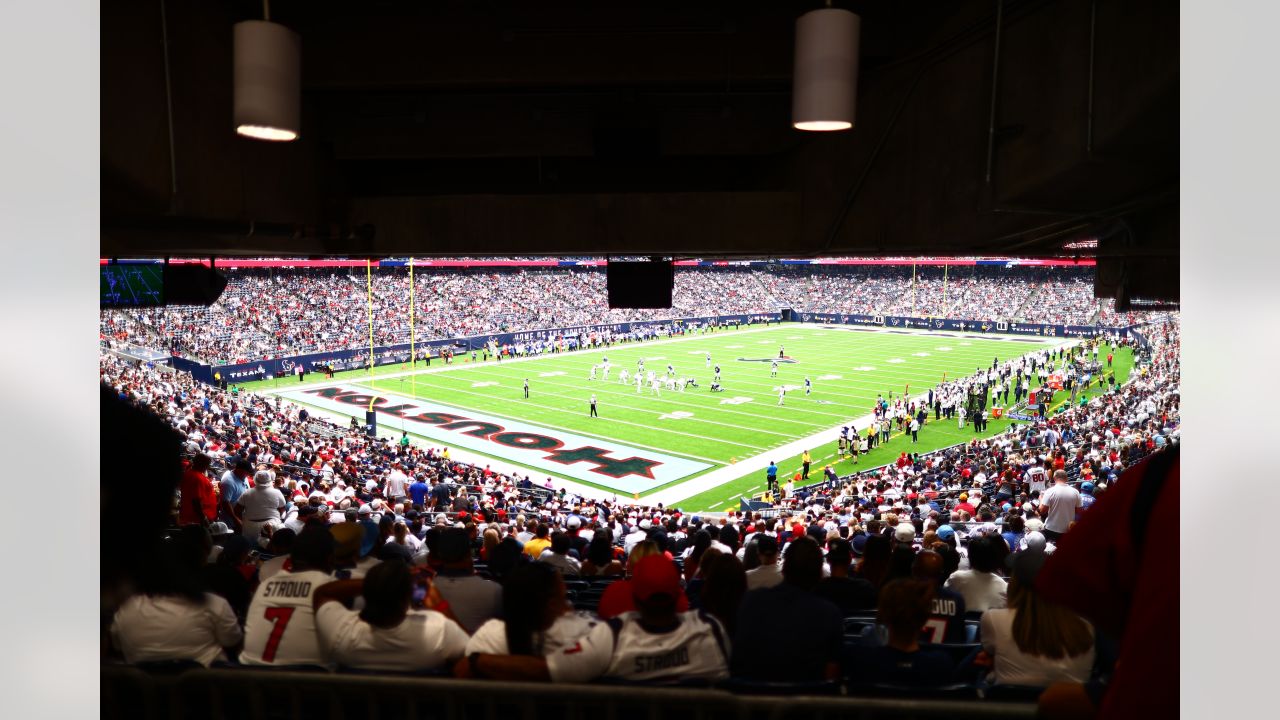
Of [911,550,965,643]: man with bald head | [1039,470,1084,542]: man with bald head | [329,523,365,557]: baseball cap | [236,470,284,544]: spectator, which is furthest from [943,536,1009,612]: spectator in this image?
[236,470,284,544]: spectator

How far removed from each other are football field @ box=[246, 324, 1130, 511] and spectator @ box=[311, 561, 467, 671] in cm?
1663

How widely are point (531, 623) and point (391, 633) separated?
0.55 meters

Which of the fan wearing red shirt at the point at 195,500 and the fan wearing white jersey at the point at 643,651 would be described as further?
the fan wearing red shirt at the point at 195,500

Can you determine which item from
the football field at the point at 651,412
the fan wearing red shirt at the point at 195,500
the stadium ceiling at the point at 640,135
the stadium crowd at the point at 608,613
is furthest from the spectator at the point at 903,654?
the football field at the point at 651,412

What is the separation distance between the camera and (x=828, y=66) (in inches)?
147

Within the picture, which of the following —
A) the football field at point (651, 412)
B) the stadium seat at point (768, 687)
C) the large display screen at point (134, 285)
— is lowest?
the football field at point (651, 412)

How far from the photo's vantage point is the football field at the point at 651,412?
23.1 meters

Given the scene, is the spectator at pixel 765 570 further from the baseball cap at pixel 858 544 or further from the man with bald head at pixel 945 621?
the baseball cap at pixel 858 544

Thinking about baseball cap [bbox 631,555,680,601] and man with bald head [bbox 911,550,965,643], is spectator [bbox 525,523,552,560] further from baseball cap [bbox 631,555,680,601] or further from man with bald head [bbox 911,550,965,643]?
baseball cap [bbox 631,555,680,601]

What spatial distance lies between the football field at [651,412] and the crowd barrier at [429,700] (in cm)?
1672

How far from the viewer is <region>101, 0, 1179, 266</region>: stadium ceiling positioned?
4633 millimetres

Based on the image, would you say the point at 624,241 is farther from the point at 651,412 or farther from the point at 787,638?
the point at 651,412

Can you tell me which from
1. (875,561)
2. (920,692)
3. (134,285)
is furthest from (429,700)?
(134,285)

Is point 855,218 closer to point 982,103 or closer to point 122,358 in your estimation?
point 982,103
